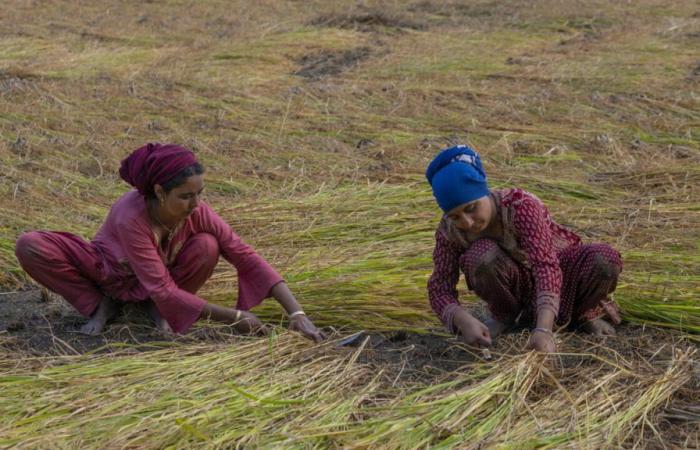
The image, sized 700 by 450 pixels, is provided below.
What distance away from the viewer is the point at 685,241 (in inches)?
167

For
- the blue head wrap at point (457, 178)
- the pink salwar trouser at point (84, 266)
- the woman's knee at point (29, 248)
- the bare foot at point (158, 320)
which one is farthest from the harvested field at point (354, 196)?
the blue head wrap at point (457, 178)

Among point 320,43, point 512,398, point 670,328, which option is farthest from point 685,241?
point 320,43

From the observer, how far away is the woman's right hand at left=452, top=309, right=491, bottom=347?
10.2 ft

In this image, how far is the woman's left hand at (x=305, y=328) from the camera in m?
3.40

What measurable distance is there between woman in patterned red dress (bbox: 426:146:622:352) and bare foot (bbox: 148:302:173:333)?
0.95 m

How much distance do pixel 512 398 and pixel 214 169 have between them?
3.44 m

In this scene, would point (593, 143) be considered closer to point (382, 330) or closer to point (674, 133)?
point (674, 133)

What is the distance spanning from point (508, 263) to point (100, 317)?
145cm

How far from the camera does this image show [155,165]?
11.1ft

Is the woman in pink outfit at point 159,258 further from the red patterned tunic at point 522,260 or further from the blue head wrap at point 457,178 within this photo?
the blue head wrap at point 457,178

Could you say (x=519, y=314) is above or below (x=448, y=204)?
below

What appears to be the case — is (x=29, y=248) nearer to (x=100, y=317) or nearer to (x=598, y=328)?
(x=100, y=317)

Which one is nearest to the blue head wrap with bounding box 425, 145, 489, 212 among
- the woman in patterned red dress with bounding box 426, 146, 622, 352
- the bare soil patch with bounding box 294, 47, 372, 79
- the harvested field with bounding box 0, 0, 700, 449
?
the woman in patterned red dress with bounding box 426, 146, 622, 352

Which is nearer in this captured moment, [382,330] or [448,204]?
[448,204]
